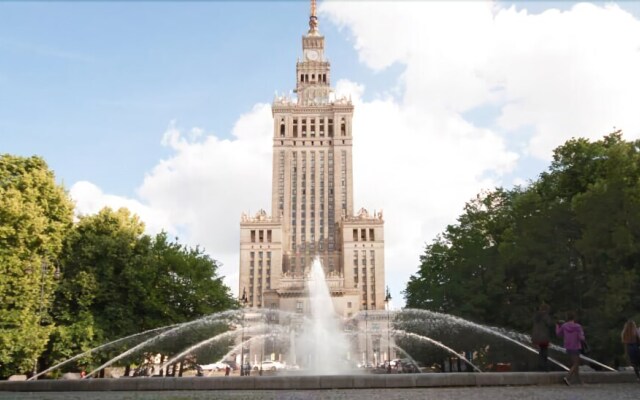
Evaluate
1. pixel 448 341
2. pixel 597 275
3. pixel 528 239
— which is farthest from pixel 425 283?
pixel 597 275

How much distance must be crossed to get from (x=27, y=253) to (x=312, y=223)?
386 feet

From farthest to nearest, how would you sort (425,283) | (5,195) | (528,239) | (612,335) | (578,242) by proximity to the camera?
(425,283) < (528,239) < (5,195) < (578,242) < (612,335)

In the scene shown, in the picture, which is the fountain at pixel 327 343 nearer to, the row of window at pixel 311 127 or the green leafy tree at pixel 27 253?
the green leafy tree at pixel 27 253

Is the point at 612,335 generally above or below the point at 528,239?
below

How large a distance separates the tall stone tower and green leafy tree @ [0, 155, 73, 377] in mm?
103083

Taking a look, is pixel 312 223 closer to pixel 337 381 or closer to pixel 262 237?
pixel 262 237

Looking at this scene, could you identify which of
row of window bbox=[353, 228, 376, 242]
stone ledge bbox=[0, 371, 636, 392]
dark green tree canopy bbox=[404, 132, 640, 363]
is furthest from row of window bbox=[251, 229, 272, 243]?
stone ledge bbox=[0, 371, 636, 392]

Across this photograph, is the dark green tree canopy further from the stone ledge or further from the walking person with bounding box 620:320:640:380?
the stone ledge

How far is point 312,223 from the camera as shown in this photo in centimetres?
15450

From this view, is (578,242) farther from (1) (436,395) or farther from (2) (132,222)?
(2) (132,222)

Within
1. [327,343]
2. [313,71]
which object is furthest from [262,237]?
[327,343]

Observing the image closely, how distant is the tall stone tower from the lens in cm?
14875

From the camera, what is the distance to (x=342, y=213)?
15362 centimetres

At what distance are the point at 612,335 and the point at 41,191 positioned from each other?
34134 millimetres
